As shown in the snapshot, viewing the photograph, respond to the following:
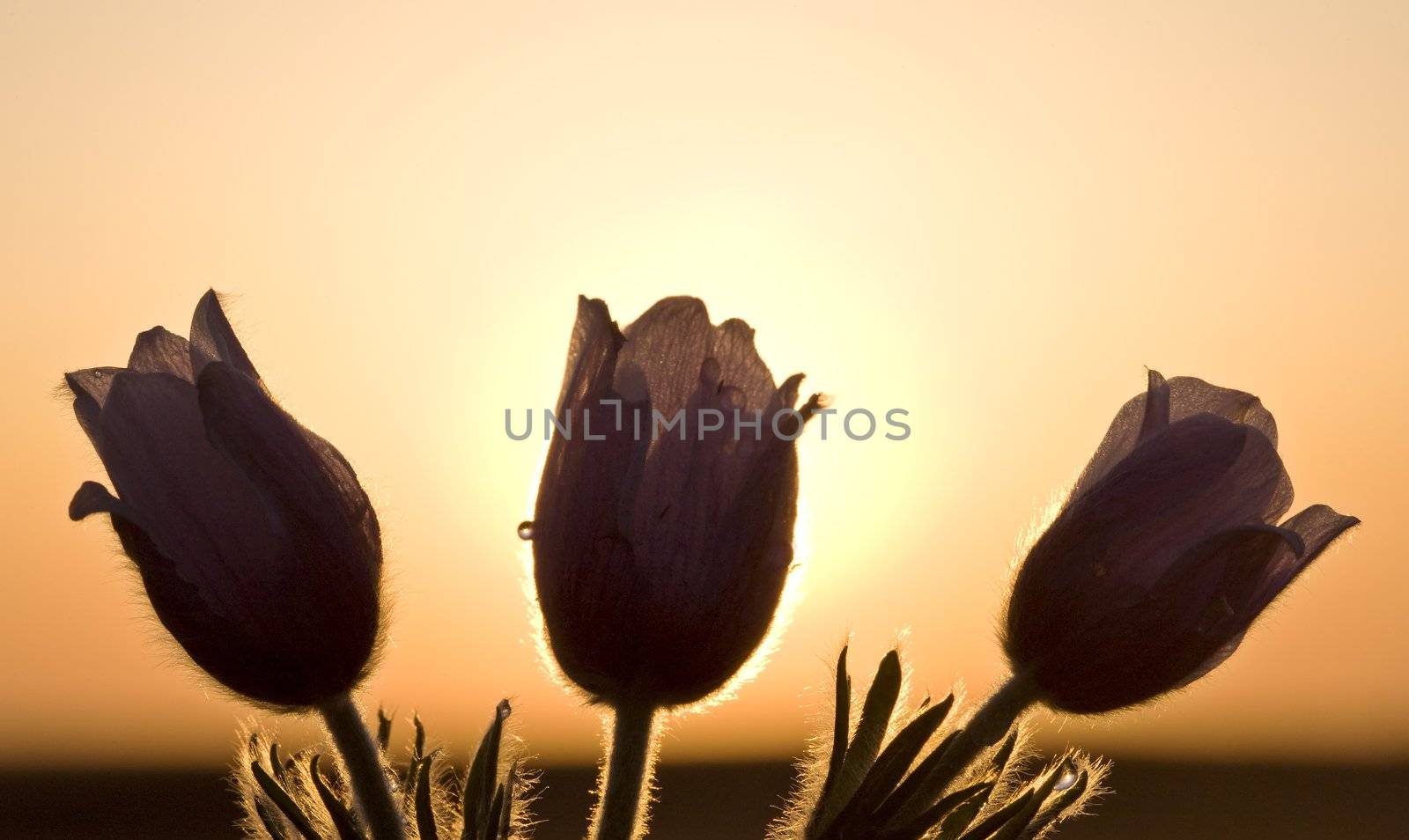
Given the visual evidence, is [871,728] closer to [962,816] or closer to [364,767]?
[962,816]

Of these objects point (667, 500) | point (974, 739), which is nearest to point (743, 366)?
point (667, 500)

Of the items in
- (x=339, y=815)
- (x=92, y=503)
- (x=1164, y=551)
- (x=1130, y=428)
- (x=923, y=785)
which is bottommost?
(x=339, y=815)

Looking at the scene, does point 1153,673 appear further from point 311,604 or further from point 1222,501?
point 311,604

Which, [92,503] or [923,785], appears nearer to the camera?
[92,503]

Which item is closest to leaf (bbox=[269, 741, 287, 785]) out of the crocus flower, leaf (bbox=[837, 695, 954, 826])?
leaf (bbox=[837, 695, 954, 826])

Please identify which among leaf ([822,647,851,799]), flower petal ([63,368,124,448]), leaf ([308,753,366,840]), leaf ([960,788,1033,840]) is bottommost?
leaf ([308,753,366,840])

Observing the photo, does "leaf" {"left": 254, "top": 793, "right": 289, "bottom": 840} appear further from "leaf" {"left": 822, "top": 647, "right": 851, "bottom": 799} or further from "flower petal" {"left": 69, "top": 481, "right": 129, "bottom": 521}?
"leaf" {"left": 822, "top": 647, "right": 851, "bottom": 799}

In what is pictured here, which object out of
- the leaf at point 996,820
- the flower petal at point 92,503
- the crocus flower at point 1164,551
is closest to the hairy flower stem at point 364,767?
the flower petal at point 92,503
